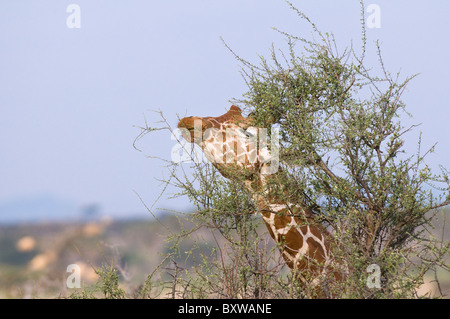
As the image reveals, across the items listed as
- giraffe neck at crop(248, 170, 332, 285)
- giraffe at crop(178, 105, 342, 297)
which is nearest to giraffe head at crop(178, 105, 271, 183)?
giraffe at crop(178, 105, 342, 297)

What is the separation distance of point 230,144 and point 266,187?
0.78 metres

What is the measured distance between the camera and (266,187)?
8.39m

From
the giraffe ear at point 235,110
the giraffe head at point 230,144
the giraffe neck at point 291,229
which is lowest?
the giraffe neck at point 291,229

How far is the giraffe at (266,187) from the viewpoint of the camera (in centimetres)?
834

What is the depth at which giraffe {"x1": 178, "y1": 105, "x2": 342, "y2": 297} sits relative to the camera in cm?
834

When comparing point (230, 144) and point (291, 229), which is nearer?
point (291, 229)

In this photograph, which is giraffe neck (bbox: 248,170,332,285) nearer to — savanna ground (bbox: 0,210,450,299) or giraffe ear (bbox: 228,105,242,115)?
savanna ground (bbox: 0,210,450,299)

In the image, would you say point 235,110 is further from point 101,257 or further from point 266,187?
point 101,257

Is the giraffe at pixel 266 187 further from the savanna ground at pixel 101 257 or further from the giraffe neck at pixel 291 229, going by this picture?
the savanna ground at pixel 101 257

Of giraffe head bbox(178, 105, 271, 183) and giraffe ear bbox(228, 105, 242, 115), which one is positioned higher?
giraffe ear bbox(228, 105, 242, 115)

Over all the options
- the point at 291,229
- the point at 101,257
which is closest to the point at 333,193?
the point at 291,229

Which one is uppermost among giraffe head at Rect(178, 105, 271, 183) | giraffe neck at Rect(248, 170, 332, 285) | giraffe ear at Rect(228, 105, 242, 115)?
giraffe ear at Rect(228, 105, 242, 115)

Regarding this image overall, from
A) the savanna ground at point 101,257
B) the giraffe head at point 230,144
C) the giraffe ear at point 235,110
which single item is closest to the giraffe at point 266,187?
the giraffe head at point 230,144
